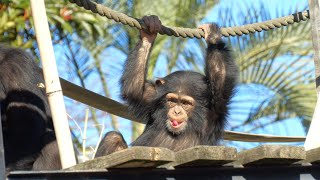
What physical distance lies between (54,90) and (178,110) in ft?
6.37

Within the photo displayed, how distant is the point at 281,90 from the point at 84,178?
10112 millimetres

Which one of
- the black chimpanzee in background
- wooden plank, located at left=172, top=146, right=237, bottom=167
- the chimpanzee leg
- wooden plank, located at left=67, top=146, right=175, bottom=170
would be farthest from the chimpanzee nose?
wooden plank, located at left=67, top=146, right=175, bottom=170

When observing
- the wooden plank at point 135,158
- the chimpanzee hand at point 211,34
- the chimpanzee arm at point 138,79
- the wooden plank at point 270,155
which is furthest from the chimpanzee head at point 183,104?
the wooden plank at point 135,158

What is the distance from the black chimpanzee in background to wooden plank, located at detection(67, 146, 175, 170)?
2665 millimetres

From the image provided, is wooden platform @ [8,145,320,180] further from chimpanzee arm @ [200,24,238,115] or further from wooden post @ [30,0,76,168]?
chimpanzee arm @ [200,24,238,115]

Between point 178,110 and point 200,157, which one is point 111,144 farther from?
point 200,157

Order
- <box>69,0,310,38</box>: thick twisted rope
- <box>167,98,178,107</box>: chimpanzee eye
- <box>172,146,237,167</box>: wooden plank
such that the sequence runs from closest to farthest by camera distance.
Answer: <box>172,146,237,167</box>: wooden plank < <box>69,0,310,38</box>: thick twisted rope < <box>167,98,178,107</box>: chimpanzee eye

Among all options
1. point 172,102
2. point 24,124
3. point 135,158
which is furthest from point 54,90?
point 172,102

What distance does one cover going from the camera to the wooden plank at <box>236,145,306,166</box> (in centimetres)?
542

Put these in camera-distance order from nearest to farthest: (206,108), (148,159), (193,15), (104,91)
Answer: (148,159) < (206,108) < (193,15) < (104,91)

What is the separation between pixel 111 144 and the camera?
24.9 feet

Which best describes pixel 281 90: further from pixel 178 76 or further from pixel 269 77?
pixel 178 76

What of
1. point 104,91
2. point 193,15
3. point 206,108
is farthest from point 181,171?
point 104,91

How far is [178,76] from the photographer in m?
8.45
